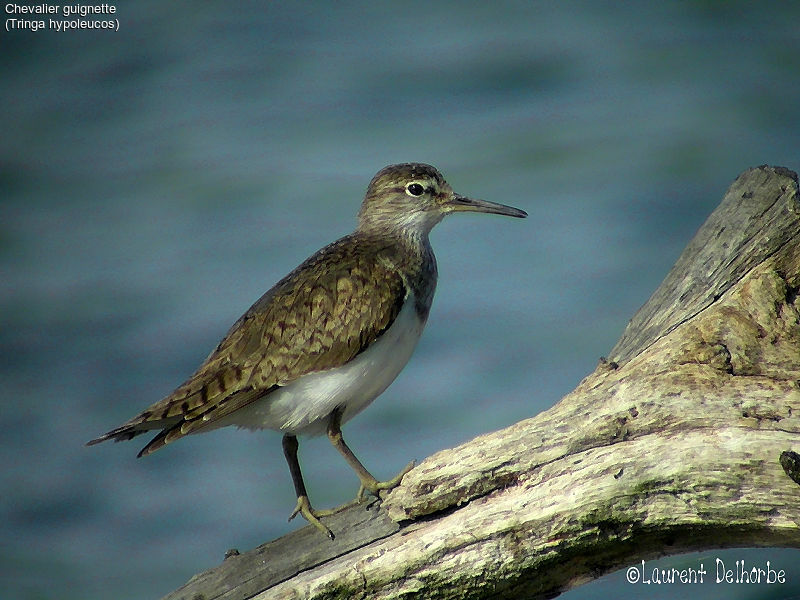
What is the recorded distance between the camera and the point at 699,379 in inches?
205

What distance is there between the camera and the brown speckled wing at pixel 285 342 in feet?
20.1

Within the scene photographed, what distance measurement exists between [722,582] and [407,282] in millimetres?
5299

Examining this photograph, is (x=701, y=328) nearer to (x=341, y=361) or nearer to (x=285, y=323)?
(x=341, y=361)

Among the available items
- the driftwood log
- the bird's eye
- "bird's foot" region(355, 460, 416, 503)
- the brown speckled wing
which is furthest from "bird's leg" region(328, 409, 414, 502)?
the bird's eye

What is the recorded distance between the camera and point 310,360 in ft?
20.2

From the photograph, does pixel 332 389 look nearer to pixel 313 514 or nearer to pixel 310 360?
pixel 310 360

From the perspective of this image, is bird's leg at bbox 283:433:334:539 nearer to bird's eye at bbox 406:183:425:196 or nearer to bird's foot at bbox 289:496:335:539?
bird's foot at bbox 289:496:335:539

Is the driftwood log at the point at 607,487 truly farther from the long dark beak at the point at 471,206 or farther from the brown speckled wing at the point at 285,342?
the long dark beak at the point at 471,206

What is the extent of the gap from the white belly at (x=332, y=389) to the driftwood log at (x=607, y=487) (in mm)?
727

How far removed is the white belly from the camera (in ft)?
20.2

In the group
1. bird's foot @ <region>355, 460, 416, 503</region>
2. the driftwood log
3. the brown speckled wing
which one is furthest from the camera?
the brown speckled wing

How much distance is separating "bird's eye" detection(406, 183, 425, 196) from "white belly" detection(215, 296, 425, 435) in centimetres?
114

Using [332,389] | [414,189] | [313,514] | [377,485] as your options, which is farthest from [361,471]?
[414,189]

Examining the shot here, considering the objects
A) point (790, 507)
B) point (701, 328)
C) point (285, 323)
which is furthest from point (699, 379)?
point (285, 323)
